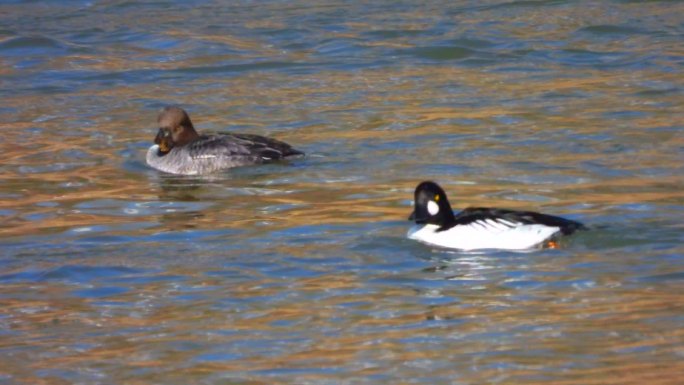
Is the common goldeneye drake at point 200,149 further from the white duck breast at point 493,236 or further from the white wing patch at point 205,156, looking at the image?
the white duck breast at point 493,236

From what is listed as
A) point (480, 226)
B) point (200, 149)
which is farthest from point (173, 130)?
point (480, 226)

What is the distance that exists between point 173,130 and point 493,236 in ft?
20.2

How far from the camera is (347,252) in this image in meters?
11.7

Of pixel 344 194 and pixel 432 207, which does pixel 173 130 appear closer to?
pixel 344 194

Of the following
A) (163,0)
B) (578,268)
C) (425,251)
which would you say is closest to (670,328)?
(578,268)

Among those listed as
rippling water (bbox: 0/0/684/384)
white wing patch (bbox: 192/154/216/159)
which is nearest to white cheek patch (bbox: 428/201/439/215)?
rippling water (bbox: 0/0/684/384)

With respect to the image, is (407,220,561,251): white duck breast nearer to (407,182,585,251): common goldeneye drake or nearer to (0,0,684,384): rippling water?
A: (407,182,585,251): common goldeneye drake

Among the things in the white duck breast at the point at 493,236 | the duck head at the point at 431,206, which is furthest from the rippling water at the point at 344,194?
the duck head at the point at 431,206

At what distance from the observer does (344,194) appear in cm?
1386

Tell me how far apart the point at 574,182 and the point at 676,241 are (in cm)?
252

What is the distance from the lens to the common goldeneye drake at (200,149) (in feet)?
51.0

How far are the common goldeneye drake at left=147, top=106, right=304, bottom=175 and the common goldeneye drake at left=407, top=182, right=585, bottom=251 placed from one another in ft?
12.6

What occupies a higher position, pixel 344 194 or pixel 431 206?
pixel 431 206

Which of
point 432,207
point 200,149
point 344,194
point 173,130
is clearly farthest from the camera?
point 173,130
